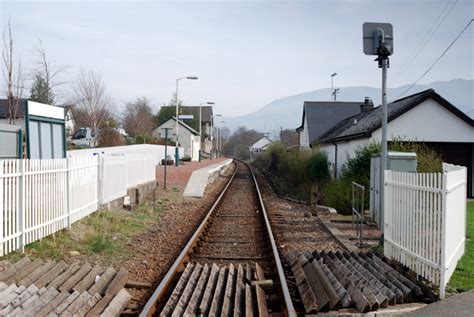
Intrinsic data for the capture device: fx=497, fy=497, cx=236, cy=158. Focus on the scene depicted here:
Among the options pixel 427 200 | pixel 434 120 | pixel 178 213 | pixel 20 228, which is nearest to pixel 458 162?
pixel 434 120

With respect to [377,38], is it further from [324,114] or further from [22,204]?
[324,114]

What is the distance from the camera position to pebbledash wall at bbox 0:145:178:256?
792cm

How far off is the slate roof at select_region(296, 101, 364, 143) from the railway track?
30.3 m

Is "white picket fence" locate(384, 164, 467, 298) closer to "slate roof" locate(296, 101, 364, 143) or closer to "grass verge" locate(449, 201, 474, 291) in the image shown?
"grass verge" locate(449, 201, 474, 291)

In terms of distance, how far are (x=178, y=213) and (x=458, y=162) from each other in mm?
15495

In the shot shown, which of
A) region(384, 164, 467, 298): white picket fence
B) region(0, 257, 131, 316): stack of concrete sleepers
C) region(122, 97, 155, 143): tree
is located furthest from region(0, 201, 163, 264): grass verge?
region(122, 97, 155, 143): tree

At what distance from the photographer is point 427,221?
6.63 metres

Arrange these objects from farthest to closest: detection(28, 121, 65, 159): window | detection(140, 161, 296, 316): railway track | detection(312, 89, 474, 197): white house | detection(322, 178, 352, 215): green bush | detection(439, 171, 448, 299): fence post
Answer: detection(312, 89, 474, 197): white house
detection(322, 178, 352, 215): green bush
detection(28, 121, 65, 159): window
detection(439, 171, 448, 299): fence post
detection(140, 161, 296, 316): railway track

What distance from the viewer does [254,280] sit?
22.8 feet

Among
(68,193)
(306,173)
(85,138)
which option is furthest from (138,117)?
(68,193)

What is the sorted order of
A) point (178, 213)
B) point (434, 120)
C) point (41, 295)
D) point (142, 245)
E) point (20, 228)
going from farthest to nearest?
point (434, 120) → point (178, 213) → point (142, 245) → point (20, 228) → point (41, 295)

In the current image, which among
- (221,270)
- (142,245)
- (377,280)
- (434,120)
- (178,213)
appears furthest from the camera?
(434,120)

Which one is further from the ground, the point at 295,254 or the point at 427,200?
the point at 427,200

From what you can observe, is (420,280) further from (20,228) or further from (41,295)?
(20,228)
